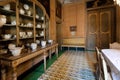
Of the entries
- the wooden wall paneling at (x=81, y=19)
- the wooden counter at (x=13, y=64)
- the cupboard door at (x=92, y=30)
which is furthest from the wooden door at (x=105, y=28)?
the wooden counter at (x=13, y=64)

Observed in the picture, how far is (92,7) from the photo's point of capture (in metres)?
6.39

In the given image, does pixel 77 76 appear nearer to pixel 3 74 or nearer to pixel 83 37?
pixel 3 74

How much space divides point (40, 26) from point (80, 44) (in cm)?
341

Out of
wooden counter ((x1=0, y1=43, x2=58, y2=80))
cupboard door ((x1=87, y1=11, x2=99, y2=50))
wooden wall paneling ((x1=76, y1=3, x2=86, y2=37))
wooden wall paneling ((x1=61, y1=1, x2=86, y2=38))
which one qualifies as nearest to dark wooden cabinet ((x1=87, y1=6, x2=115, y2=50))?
cupboard door ((x1=87, y1=11, x2=99, y2=50))

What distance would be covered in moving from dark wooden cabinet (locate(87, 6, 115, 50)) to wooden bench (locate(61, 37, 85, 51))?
1.49ft

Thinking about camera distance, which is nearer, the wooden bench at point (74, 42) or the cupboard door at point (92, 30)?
the cupboard door at point (92, 30)

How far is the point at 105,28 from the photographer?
610 centimetres

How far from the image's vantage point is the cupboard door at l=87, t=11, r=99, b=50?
6332 millimetres

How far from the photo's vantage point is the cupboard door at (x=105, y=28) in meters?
5.99

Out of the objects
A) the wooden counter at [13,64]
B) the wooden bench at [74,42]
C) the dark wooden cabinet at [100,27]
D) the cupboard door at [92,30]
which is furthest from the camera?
the wooden bench at [74,42]

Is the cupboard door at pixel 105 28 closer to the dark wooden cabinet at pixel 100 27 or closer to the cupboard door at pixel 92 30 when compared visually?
the dark wooden cabinet at pixel 100 27

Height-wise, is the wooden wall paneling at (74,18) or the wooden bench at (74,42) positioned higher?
the wooden wall paneling at (74,18)

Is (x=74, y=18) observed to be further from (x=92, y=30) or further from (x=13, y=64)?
(x=13, y=64)

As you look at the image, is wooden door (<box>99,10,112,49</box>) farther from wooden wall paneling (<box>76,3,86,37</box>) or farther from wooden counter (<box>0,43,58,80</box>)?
wooden counter (<box>0,43,58,80</box>)
